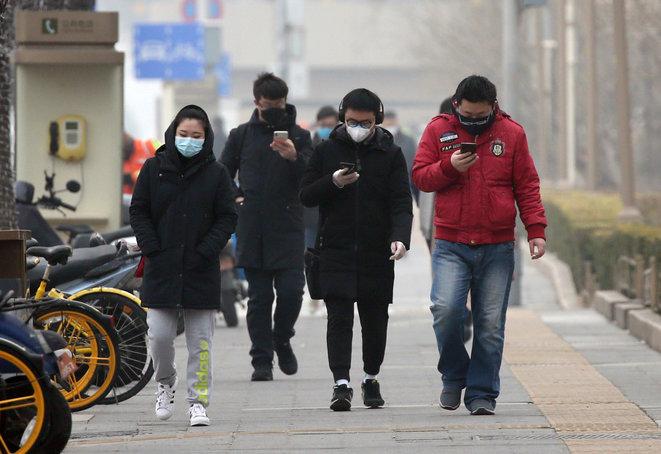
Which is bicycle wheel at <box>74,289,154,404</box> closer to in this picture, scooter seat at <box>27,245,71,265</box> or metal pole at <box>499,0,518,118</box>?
scooter seat at <box>27,245,71,265</box>

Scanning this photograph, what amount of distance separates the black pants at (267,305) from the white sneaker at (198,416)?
2157mm

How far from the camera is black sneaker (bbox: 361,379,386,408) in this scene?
32.0ft

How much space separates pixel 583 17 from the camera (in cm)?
4516

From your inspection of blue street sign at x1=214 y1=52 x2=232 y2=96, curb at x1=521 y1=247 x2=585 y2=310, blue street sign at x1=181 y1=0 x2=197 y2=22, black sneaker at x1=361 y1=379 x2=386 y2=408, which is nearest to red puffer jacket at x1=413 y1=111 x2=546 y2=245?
black sneaker at x1=361 y1=379 x2=386 y2=408

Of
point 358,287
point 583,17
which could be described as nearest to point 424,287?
point 358,287

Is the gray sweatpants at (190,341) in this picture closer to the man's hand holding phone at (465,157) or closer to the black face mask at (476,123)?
the man's hand holding phone at (465,157)

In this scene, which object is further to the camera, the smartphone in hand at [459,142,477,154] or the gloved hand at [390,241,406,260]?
the gloved hand at [390,241,406,260]

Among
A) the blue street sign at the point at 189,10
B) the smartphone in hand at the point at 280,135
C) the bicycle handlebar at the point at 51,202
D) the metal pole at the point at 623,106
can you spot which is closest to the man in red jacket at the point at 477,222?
the smartphone in hand at the point at 280,135

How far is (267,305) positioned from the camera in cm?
1137

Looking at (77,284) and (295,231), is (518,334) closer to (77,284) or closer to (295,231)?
(295,231)

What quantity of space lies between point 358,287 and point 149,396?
1.67 metres

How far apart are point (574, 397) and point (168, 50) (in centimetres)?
3016

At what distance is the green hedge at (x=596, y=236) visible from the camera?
1590 centimetres

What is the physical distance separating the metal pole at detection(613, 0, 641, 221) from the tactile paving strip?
724 centimetres
